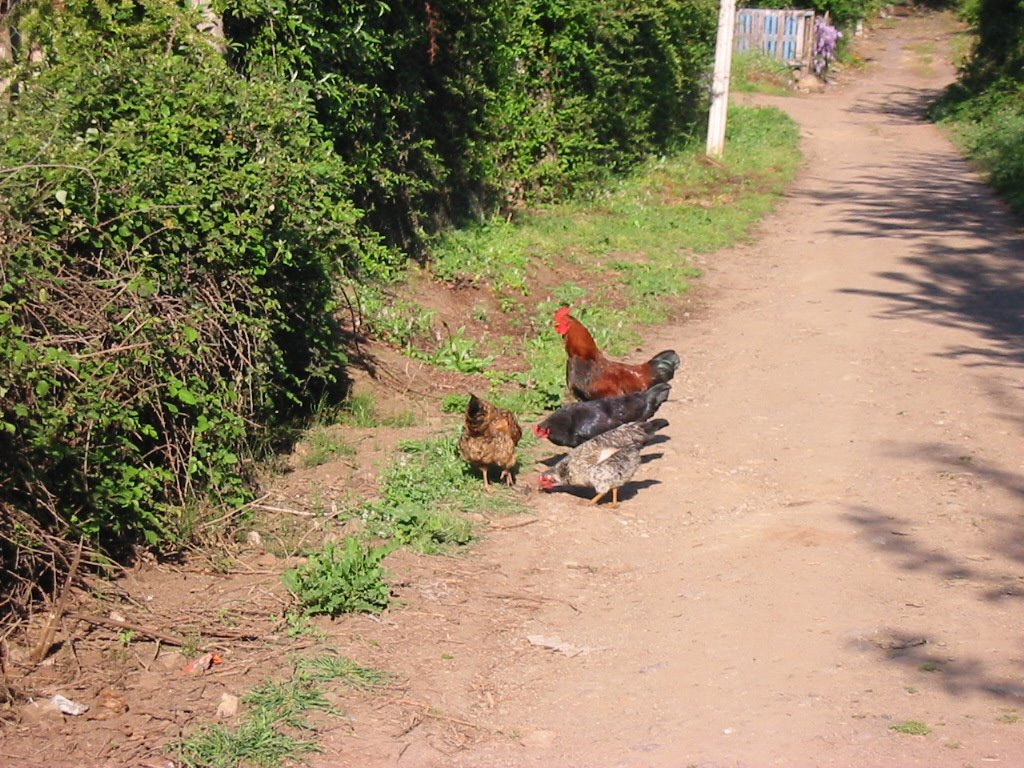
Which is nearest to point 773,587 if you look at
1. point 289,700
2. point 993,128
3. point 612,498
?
point 612,498

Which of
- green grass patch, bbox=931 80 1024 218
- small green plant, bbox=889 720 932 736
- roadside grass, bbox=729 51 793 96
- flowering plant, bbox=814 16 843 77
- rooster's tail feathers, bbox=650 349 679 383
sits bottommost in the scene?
small green plant, bbox=889 720 932 736

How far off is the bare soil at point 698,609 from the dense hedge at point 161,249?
22.7 inches

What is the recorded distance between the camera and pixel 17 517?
5383mm

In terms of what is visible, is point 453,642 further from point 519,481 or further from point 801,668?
point 519,481

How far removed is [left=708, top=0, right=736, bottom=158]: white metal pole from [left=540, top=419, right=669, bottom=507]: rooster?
1617cm

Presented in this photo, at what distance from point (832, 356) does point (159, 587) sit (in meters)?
7.65

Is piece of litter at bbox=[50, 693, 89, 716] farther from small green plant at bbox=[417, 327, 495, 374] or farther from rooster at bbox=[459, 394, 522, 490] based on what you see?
small green plant at bbox=[417, 327, 495, 374]

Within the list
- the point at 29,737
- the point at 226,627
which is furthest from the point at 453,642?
the point at 29,737

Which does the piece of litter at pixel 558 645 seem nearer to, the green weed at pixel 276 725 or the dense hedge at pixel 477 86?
the green weed at pixel 276 725

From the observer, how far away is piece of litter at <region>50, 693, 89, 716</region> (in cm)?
497

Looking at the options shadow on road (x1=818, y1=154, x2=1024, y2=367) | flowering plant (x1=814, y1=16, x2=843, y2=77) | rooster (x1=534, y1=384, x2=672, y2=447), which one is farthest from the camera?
flowering plant (x1=814, y1=16, x2=843, y2=77)

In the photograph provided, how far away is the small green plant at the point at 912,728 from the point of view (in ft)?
15.5

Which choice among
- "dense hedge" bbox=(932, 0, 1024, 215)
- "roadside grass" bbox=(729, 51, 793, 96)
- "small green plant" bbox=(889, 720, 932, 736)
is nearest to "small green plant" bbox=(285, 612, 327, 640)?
"small green plant" bbox=(889, 720, 932, 736)

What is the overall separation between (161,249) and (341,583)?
2196 mm
